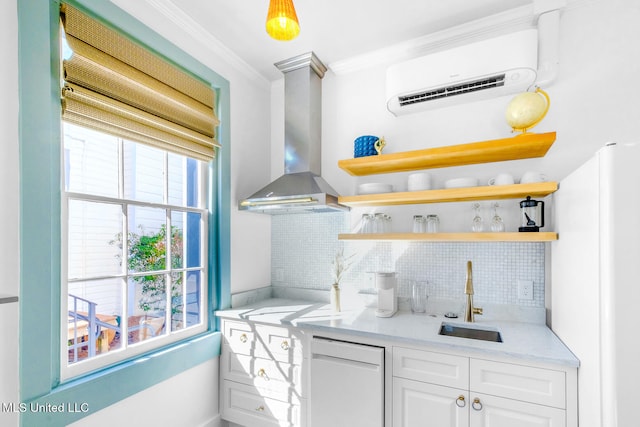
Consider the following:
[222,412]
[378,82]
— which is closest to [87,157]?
[222,412]

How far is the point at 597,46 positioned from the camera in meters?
1.84

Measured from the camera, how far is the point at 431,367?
161cm

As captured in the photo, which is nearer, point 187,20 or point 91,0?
point 91,0

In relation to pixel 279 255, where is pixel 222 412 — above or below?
below

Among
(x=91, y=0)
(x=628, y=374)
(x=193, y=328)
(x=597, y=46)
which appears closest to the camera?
(x=628, y=374)

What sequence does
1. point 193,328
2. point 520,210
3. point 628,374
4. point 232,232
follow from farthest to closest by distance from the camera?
1. point 232,232
2. point 193,328
3. point 520,210
4. point 628,374

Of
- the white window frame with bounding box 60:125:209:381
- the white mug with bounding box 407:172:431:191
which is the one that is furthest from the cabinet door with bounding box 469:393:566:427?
the white window frame with bounding box 60:125:209:381

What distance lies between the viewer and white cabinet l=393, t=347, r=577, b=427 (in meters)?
1.39

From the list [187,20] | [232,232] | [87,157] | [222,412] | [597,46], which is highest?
[187,20]

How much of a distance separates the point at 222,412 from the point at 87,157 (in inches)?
72.4

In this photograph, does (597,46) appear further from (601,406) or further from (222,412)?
(222,412)

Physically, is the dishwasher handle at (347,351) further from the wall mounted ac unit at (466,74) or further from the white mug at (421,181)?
the wall mounted ac unit at (466,74)

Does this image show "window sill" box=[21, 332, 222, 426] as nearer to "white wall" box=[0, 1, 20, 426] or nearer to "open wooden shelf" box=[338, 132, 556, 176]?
"white wall" box=[0, 1, 20, 426]
